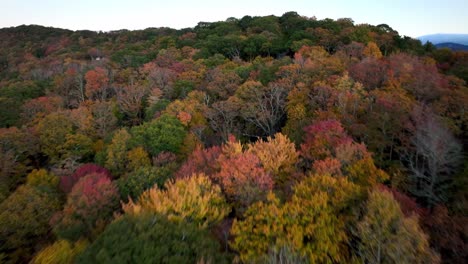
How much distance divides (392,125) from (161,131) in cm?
2279

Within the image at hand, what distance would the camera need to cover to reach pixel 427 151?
68.5 feet

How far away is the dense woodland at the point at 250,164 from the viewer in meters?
14.3

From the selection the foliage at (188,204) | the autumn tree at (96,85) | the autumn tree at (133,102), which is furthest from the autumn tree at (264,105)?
the autumn tree at (96,85)

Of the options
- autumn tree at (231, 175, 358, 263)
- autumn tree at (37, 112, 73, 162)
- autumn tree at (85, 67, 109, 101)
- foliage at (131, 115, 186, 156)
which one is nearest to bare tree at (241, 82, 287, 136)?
foliage at (131, 115, 186, 156)

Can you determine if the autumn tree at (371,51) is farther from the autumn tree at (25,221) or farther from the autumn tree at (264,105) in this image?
the autumn tree at (25,221)

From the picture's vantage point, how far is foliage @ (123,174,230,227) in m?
16.1

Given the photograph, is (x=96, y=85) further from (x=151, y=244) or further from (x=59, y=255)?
(x=151, y=244)

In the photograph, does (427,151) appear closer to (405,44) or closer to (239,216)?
(239,216)

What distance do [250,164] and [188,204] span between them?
5712mm

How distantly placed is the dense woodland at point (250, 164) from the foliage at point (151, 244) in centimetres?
7

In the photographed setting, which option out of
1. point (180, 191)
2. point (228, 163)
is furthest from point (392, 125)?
point (180, 191)

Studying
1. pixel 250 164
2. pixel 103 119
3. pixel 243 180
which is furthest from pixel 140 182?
pixel 103 119

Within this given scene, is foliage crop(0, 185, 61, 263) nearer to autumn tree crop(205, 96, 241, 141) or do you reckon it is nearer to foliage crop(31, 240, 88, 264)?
foliage crop(31, 240, 88, 264)

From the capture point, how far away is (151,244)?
41.3ft
